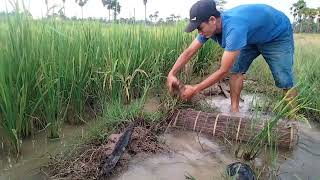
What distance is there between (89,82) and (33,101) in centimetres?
61

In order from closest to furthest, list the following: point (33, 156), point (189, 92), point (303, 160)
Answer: point (33, 156), point (303, 160), point (189, 92)

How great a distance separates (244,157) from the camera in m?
2.41

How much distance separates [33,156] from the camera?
229 centimetres

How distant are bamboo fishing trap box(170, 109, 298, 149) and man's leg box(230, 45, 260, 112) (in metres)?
0.69

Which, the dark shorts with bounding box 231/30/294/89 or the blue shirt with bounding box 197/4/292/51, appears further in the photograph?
the dark shorts with bounding box 231/30/294/89

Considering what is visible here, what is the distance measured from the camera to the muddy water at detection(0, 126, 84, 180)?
2.06 meters

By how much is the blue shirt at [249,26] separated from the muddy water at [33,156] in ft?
4.36

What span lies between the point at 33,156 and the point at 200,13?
1.54m

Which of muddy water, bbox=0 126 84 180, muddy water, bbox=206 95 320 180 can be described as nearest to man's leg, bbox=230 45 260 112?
muddy water, bbox=206 95 320 180

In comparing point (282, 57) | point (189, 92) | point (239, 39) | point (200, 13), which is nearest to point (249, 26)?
point (239, 39)

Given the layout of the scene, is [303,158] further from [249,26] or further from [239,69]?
[239,69]

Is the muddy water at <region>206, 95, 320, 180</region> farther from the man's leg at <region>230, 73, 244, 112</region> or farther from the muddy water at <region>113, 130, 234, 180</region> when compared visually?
the man's leg at <region>230, 73, 244, 112</region>

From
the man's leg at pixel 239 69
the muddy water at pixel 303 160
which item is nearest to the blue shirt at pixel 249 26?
the man's leg at pixel 239 69

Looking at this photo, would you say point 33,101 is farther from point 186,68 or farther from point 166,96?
point 186,68
